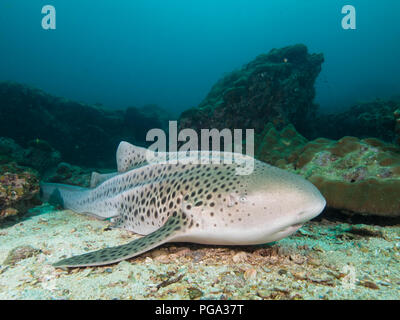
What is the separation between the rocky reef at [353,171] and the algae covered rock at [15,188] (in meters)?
6.10

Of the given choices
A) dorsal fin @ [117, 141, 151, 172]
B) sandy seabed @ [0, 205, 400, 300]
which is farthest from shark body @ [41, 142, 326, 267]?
dorsal fin @ [117, 141, 151, 172]

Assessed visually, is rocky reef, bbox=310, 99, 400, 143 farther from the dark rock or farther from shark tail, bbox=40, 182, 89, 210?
shark tail, bbox=40, 182, 89, 210

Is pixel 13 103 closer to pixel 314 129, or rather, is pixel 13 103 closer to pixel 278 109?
pixel 278 109

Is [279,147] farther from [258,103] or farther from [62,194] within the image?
[62,194]

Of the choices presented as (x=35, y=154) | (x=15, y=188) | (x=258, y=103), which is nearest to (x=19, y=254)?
(x=15, y=188)

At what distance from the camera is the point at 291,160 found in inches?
244

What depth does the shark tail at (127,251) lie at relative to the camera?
2506mm

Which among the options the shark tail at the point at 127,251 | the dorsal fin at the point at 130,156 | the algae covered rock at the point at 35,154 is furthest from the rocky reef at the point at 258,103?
the shark tail at the point at 127,251

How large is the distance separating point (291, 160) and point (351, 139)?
1.48 meters

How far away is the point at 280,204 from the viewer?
2.31m

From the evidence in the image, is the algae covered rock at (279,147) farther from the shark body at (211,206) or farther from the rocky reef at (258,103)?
the rocky reef at (258,103)

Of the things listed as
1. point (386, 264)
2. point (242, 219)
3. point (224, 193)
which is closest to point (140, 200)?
point (224, 193)

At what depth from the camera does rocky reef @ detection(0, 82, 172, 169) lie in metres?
15.1

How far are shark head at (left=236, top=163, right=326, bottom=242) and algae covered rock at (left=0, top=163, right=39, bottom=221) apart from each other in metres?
4.62
